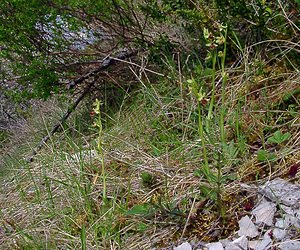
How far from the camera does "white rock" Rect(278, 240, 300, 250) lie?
1.45m

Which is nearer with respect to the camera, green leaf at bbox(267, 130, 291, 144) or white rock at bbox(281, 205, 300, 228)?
white rock at bbox(281, 205, 300, 228)

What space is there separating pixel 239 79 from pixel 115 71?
138 cm

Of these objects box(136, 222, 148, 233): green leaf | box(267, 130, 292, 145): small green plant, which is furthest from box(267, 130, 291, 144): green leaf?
box(136, 222, 148, 233): green leaf

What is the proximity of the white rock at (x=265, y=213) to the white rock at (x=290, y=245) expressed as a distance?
12 cm

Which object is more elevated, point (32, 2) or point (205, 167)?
point (32, 2)

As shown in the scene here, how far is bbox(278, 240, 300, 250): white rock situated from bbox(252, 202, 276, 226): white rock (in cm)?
12

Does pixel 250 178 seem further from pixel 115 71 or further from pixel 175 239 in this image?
pixel 115 71

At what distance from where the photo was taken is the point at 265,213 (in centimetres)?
161

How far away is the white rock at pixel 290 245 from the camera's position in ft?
4.74

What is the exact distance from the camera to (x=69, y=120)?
13.4 feet

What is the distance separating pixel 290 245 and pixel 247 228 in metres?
0.18

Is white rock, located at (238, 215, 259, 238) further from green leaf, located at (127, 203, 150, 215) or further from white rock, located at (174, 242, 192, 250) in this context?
green leaf, located at (127, 203, 150, 215)

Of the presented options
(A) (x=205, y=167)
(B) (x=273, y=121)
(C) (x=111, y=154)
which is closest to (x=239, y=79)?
(B) (x=273, y=121)

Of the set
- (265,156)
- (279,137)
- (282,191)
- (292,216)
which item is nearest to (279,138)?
(279,137)
